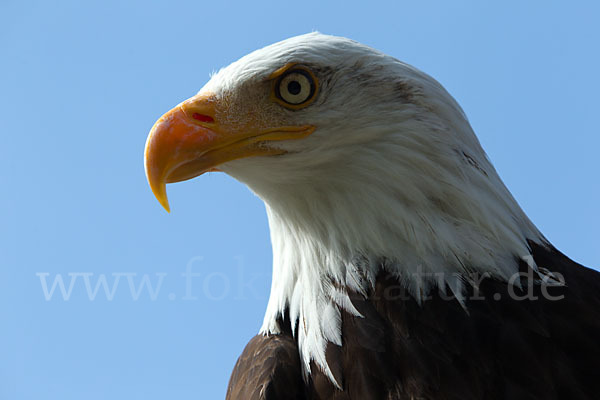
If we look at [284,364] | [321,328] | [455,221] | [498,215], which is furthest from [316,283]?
[498,215]

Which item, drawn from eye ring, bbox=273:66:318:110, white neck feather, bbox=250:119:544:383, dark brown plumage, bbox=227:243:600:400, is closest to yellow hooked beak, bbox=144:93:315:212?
eye ring, bbox=273:66:318:110

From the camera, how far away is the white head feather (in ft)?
8.32

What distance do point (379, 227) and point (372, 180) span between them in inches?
7.5

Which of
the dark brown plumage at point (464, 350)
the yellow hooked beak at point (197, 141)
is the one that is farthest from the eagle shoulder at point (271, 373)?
the yellow hooked beak at point (197, 141)

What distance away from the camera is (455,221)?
2.54 metres

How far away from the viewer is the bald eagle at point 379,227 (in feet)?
8.03

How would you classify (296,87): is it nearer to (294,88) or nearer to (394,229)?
(294,88)

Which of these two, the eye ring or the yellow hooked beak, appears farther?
the eye ring

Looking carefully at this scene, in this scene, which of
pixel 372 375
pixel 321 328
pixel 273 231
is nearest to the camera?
pixel 372 375

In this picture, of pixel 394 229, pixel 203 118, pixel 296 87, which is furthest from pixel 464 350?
pixel 203 118

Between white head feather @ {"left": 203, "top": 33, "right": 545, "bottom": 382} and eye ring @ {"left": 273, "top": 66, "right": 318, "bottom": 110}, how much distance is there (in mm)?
31

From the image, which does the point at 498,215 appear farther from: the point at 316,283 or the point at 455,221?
the point at 316,283

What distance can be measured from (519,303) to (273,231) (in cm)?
111

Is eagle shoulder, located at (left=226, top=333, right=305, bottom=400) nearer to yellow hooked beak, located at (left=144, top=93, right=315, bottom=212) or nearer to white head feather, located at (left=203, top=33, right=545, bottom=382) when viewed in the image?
white head feather, located at (left=203, top=33, right=545, bottom=382)
